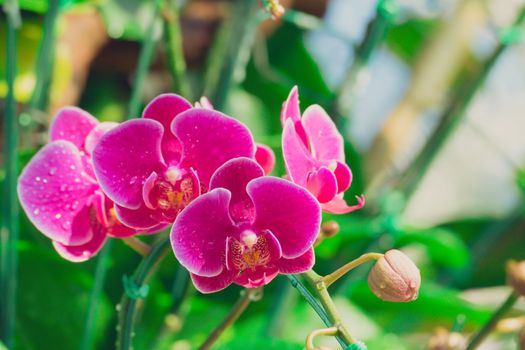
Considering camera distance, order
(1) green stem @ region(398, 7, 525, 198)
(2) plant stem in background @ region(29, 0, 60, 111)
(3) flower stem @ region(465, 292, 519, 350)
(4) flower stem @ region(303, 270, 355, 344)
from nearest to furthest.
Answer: (4) flower stem @ region(303, 270, 355, 344) → (3) flower stem @ region(465, 292, 519, 350) → (2) plant stem in background @ region(29, 0, 60, 111) → (1) green stem @ region(398, 7, 525, 198)

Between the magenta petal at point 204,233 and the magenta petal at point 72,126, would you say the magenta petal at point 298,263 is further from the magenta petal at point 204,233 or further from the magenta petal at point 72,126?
the magenta petal at point 72,126

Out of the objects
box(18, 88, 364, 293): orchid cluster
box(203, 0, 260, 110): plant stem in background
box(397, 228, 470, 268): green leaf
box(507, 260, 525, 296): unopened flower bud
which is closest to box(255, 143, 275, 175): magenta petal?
box(18, 88, 364, 293): orchid cluster

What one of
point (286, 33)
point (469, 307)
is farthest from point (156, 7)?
point (286, 33)

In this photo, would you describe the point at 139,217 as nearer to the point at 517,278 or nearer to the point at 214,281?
the point at 214,281

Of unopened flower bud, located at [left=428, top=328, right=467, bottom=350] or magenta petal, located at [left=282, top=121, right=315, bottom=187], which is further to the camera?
unopened flower bud, located at [left=428, top=328, right=467, bottom=350]

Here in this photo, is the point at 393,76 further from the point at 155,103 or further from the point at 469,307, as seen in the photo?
the point at 155,103

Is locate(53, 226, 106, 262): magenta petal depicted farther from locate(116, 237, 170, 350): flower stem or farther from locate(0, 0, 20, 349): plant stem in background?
locate(0, 0, 20, 349): plant stem in background

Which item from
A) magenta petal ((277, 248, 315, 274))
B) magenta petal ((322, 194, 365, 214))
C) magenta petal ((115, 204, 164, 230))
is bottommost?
magenta petal ((115, 204, 164, 230))
